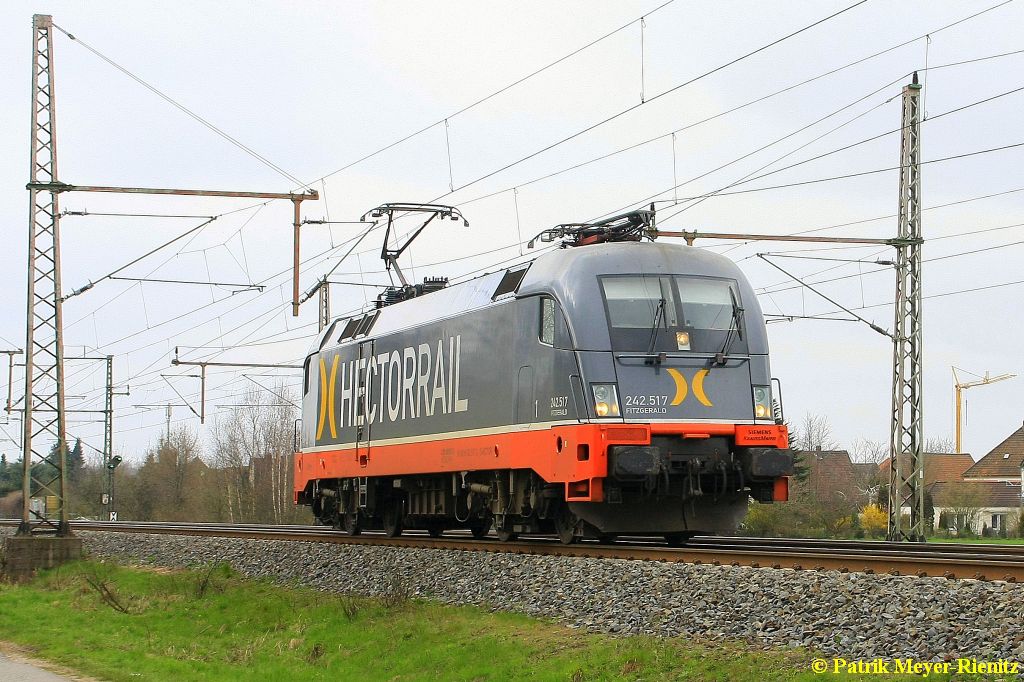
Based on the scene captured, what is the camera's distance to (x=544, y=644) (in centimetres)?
1329

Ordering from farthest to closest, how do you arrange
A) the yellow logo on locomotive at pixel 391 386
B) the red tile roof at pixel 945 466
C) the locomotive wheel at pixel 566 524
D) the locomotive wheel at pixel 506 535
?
the red tile roof at pixel 945 466
the yellow logo on locomotive at pixel 391 386
the locomotive wheel at pixel 506 535
the locomotive wheel at pixel 566 524

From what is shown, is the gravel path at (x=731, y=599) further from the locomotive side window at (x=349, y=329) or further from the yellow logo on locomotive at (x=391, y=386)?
the locomotive side window at (x=349, y=329)

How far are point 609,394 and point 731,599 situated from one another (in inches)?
175

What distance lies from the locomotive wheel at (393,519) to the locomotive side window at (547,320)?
696 centimetres

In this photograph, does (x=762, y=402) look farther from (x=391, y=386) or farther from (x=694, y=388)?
(x=391, y=386)

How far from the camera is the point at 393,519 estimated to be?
23.2 meters

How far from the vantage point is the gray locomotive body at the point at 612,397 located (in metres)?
16.2

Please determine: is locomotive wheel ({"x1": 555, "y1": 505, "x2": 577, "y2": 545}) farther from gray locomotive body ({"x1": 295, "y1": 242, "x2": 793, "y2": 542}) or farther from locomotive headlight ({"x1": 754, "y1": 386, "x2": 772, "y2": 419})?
locomotive headlight ({"x1": 754, "y1": 386, "x2": 772, "y2": 419})

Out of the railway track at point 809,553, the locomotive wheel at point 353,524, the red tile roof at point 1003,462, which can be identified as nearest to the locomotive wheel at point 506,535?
the railway track at point 809,553

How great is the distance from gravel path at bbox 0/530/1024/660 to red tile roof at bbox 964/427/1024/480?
63.1 metres

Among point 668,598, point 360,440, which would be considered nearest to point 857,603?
point 668,598

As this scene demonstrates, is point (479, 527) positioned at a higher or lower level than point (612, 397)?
lower

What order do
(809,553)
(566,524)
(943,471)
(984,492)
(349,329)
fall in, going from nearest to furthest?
1. (809,553)
2. (566,524)
3. (349,329)
4. (984,492)
5. (943,471)

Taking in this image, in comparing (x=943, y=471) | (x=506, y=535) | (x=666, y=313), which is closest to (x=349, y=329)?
(x=506, y=535)
